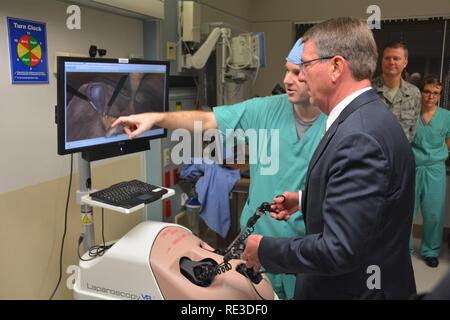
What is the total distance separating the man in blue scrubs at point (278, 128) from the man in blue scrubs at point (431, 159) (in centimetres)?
210

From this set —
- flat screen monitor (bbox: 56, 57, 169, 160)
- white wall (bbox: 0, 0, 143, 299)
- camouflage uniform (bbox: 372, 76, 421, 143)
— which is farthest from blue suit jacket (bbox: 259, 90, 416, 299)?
camouflage uniform (bbox: 372, 76, 421, 143)

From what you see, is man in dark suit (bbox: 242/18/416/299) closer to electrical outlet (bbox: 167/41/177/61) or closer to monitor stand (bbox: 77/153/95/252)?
monitor stand (bbox: 77/153/95/252)

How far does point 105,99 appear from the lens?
62.1 inches

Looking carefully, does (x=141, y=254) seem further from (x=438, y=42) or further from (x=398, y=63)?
(x=438, y=42)

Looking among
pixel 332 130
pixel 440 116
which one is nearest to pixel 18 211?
pixel 332 130

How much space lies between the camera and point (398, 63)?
315 centimetres

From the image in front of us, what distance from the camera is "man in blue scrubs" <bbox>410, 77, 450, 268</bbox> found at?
336cm

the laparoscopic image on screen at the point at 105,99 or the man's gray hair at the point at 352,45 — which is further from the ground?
the man's gray hair at the point at 352,45

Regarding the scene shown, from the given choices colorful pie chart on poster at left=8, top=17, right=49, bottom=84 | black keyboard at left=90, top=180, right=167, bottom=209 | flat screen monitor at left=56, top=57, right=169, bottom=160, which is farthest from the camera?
colorful pie chart on poster at left=8, top=17, right=49, bottom=84

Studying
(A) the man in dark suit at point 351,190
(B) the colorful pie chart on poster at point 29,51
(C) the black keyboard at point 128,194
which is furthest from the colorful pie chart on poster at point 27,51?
(A) the man in dark suit at point 351,190

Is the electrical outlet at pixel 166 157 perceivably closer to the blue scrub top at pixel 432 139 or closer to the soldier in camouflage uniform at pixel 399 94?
the soldier in camouflage uniform at pixel 399 94

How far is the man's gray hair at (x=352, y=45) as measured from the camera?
1056 mm

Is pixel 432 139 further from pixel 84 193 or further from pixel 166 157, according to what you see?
pixel 84 193

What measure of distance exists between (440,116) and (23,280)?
3.19 metres
